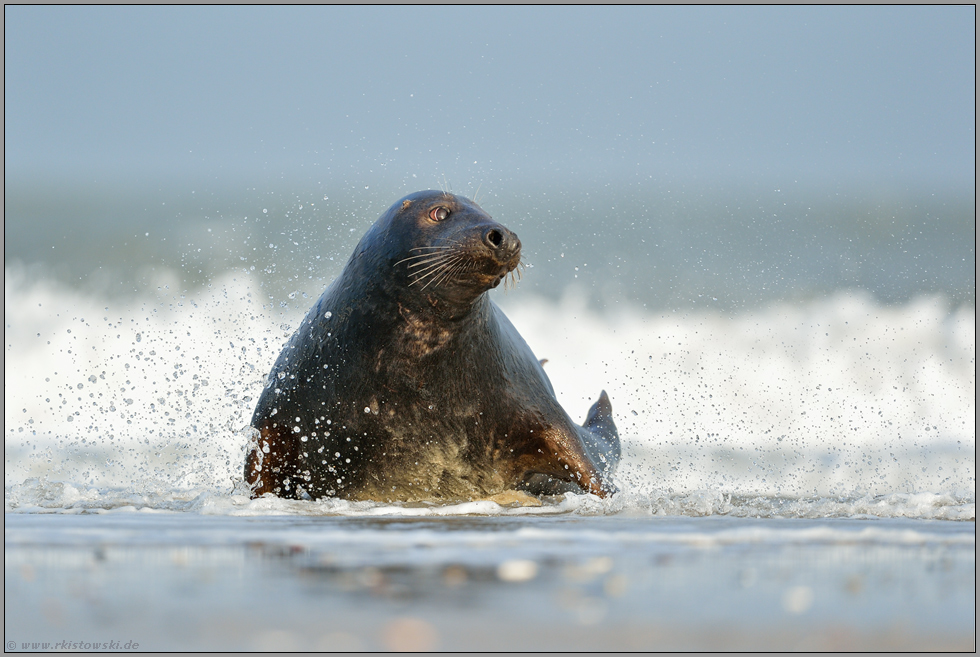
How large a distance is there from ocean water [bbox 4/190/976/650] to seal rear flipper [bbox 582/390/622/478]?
34cm

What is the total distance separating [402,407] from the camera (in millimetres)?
5957

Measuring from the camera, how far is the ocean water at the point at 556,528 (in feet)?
7.79

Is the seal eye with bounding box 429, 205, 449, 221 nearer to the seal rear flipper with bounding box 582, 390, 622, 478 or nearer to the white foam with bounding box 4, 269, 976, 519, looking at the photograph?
the white foam with bounding box 4, 269, 976, 519

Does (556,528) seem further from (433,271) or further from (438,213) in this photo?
(438,213)

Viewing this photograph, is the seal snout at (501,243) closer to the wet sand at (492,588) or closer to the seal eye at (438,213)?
the seal eye at (438,213)

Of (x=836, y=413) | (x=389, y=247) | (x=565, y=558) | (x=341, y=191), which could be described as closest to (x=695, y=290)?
(x=836, y=413)

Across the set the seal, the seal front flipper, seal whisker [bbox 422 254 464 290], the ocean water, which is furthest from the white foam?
seal whisker [bbox 422 254 464 290]

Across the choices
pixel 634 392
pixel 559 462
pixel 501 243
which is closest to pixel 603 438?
pixel 559 462

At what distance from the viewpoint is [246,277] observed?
763 inches

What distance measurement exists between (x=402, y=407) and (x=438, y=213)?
1127mm

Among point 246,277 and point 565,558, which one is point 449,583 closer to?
point 565,558

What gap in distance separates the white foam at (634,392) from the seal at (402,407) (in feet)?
1.29

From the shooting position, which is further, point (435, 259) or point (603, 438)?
point (603, 438)

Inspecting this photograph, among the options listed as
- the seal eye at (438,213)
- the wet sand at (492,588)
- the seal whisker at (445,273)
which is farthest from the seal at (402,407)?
the wet sand at (492,588)
